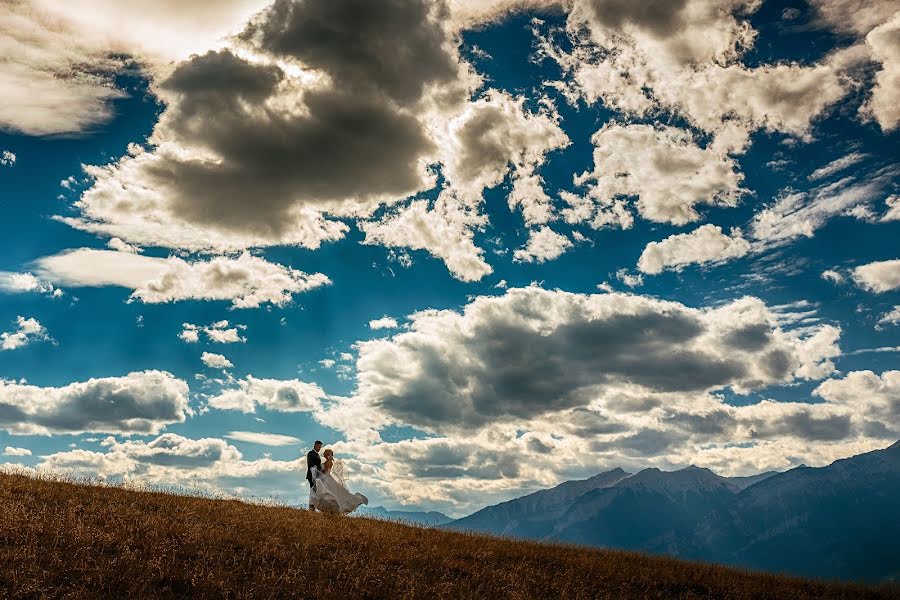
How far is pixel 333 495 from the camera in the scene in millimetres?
26094

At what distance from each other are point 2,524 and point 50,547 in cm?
184

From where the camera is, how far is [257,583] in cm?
1108

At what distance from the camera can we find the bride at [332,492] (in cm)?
2594

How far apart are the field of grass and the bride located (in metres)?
5.32

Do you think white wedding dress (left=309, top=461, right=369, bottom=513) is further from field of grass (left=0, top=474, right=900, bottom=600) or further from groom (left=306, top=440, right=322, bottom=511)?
field of grass (left=0, top=474, right=900, bottom=600)

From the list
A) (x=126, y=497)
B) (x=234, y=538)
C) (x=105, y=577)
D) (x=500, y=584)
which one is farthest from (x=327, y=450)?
(x=105, y=577)

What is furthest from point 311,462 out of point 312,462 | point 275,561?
point 275,561

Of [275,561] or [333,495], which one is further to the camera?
[333,495]

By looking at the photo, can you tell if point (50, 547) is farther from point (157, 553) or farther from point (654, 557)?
point (654, 557)

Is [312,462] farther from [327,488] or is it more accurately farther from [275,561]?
[275,561]

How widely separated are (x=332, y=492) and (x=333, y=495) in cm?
19

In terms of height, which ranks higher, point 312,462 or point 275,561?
point 312,462

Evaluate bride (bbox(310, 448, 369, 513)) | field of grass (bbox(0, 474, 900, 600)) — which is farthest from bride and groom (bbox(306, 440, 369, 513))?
field of grass (bbox(0, 474, 900, 600))

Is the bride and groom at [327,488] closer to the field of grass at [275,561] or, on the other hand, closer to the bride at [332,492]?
the bride at [332,492]
